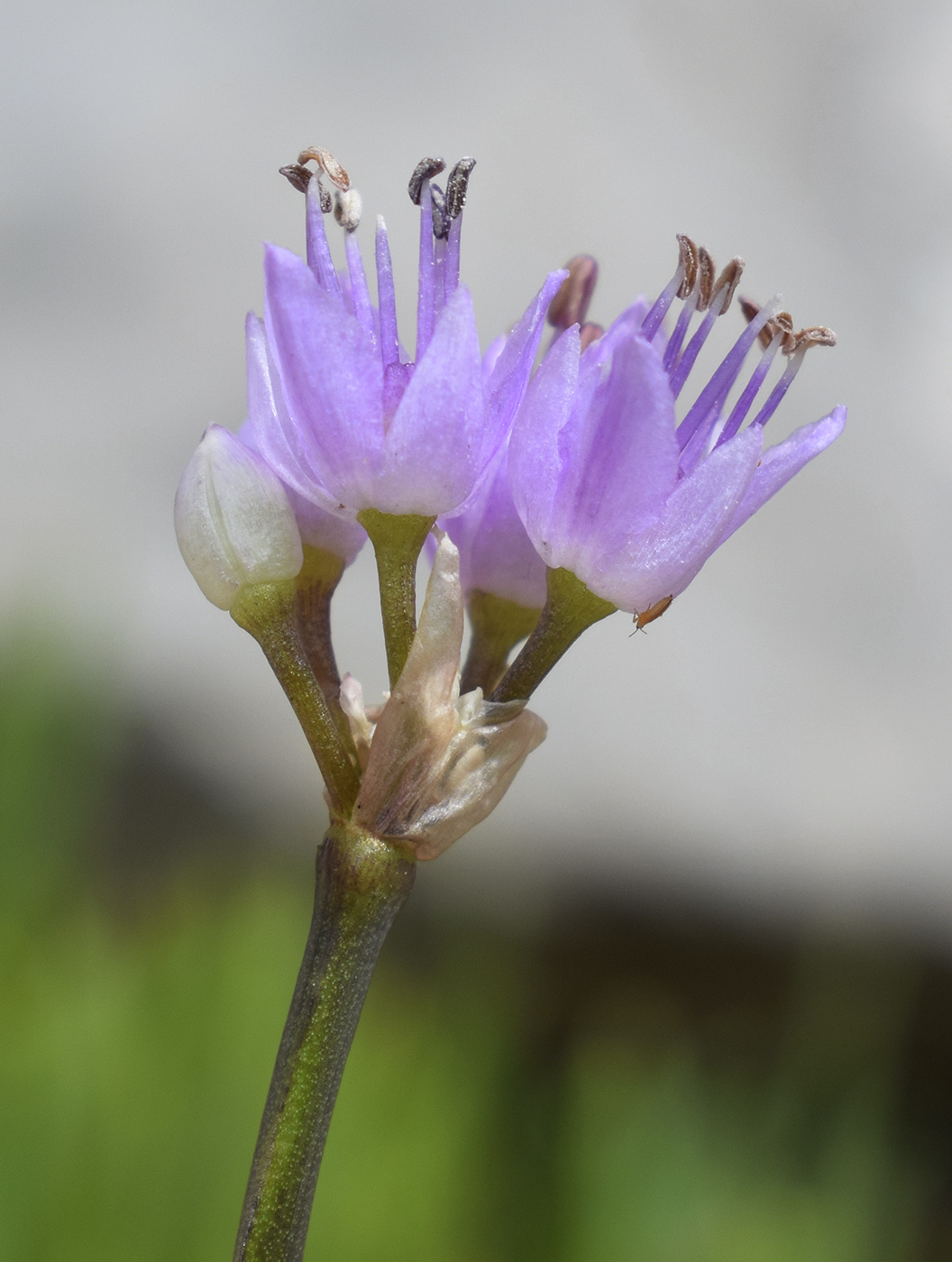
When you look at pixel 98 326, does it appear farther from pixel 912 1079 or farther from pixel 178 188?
pixel 912 1079

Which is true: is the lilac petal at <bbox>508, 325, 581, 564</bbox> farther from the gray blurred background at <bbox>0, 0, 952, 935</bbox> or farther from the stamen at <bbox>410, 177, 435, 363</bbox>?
the gray blurred background at <bbox>0, 0, 952, 935</bbox>

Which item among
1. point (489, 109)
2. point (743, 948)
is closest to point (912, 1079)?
point (743, 948)

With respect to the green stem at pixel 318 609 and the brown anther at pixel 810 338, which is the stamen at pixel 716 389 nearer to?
the brown anther at pixel 810 338

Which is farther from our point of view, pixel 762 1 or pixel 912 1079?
pixel 762 1

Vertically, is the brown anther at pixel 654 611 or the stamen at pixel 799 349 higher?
the stamen at pixel 799 349

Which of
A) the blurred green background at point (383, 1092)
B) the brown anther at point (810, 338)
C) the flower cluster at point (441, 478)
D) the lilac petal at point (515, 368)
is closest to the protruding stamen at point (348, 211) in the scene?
the flower cluster at point (441, 478)

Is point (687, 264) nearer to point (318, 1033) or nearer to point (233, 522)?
point (233, 522)

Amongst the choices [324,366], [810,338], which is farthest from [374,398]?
[810,338]
